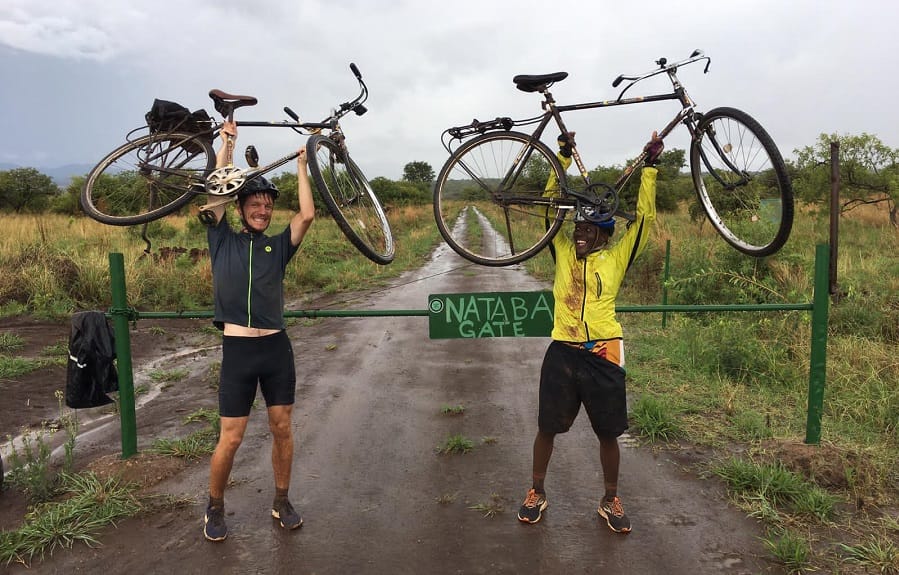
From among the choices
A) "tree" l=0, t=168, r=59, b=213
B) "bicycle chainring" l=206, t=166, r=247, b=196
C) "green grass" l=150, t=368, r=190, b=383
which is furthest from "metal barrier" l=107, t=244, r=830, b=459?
"tree" l=0, t=168, r=59, b=213

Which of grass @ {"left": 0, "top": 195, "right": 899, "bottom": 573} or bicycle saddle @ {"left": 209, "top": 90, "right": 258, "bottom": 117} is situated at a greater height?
bicycle saddle @ {"left": 209, "top": 90, "right": 258, "bottom": 117}

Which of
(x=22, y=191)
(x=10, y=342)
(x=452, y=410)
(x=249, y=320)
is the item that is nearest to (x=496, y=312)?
(x=452, y=410)

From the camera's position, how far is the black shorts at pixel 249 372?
3.38 m

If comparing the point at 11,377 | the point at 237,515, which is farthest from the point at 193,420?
the point at 11,377

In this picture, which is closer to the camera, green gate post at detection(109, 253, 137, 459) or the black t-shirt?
the black t-shirt

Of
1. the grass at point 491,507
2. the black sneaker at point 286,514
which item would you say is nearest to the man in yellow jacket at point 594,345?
the grass at point 491,507

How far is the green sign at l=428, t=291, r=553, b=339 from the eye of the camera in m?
4.46

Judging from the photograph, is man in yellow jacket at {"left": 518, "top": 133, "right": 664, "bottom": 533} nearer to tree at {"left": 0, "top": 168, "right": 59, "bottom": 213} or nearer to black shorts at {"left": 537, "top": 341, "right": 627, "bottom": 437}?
black shorts at {"left": 537, "top": 341, "right": 627, "bottom": 437}

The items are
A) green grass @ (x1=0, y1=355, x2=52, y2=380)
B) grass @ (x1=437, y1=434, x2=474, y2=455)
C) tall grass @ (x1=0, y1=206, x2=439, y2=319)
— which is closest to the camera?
grass @ (x1=437, y1=434, x2=474, y2=455)

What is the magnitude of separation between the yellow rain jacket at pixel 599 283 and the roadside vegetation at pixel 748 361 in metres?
1.40

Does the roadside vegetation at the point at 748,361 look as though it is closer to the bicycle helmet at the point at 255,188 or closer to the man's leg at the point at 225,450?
the man's leg at the point at 225,450

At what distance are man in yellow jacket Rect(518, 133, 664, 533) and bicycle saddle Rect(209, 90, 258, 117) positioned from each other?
2.38 metres

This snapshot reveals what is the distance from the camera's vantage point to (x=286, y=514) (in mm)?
3643

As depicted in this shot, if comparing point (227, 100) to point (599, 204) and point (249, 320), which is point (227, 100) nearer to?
point (249, 320)
